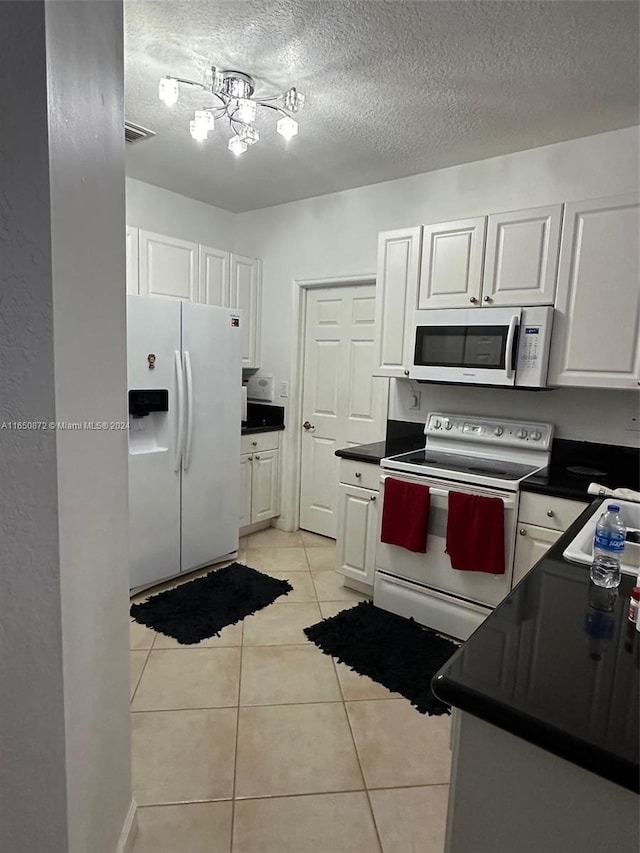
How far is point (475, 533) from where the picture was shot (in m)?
2.39

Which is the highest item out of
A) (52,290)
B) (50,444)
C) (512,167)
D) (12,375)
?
(512,167)

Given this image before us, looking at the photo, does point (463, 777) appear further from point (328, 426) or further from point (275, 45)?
point (328, 426)

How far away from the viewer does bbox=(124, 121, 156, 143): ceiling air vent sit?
2.51m

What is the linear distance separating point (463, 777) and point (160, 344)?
2.60 metres

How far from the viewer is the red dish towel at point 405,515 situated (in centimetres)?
257

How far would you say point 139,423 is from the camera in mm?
2887

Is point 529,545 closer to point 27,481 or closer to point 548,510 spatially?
point 548,510

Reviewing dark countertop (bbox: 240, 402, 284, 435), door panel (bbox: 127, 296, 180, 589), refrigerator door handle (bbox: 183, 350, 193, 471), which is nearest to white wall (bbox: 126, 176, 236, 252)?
door panel (bbox: 127, 296, 180, 589)

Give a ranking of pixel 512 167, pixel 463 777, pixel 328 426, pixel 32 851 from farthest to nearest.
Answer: pixel 328 426 → pixel 512 167 → pixel 32 851 → pixel 463 777

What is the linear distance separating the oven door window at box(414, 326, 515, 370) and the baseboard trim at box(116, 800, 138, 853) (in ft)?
7.73

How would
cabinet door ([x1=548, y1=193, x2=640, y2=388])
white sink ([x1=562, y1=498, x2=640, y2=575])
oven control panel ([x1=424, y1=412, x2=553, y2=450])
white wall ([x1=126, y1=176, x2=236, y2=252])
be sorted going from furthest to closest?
1. white wall ([x1=126, y1=176, x2=236, y2=252])
2. oven control panel ([x1=424, y1=412, x2=553, y2=450])
3. cabinet door ([x1=548, y1=193, x2=640, y2=388])
4. white sink ([x1=562, y1=498, x2=640, y2=575])

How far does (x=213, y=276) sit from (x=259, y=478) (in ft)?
5.30

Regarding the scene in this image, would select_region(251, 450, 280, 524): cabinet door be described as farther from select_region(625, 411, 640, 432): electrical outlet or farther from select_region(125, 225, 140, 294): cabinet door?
select_region(625, 411, 640, 432): electrical outlet

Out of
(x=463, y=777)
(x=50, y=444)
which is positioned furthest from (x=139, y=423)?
(x=463, y=777)
